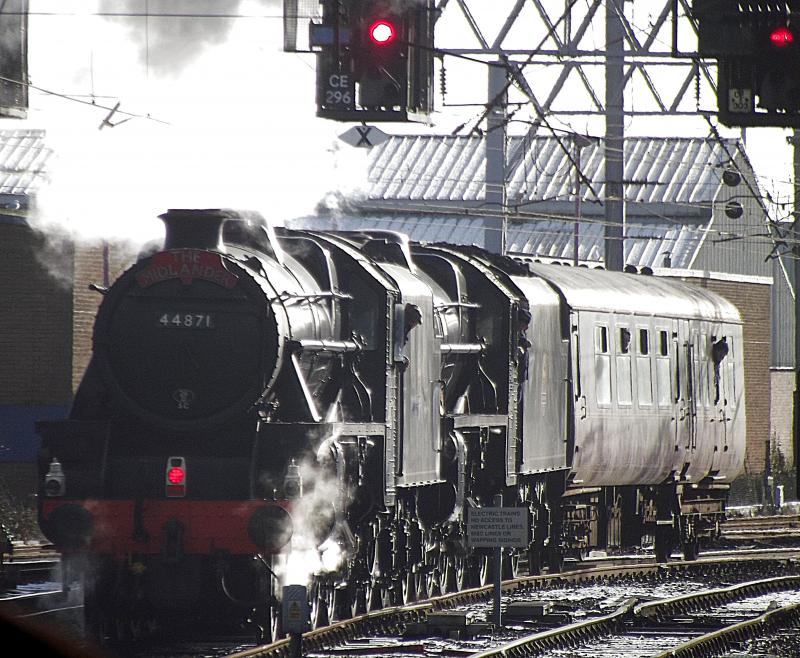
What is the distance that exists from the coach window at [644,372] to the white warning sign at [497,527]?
6411mm

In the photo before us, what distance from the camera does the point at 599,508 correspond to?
1945cm

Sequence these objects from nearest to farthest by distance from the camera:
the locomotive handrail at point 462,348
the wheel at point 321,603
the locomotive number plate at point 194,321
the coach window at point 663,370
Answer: the locomotive number plate at point 194,321
the wheel at point 321,603
the locomotive handrail at point 462,348
the coach window at point 663,370

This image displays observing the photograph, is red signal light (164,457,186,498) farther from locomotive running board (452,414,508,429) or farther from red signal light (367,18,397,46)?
locomotive running board (452,414,508,429)

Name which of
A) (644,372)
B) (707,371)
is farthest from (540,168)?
(644,372)

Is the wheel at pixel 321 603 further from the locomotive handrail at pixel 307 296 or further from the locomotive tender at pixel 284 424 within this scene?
the locomotive handrail at pixel 307 296

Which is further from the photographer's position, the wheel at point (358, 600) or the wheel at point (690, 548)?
the wheel at point (690, 548)

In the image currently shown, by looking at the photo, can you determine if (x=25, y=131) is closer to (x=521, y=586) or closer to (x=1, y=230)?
(x=1, y=230)

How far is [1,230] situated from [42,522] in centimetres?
1269

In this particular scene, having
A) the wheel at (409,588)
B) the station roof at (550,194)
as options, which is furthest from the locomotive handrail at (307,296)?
the station roof at (550,194)

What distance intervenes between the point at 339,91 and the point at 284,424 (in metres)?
2.80

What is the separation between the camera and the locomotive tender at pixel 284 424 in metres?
10.9

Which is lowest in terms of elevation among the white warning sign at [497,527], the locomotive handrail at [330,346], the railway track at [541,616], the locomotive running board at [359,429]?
the railway track at [541,616]

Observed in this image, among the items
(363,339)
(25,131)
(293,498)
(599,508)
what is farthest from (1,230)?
(25,131)

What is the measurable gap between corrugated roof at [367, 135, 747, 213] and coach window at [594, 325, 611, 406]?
101 ft
